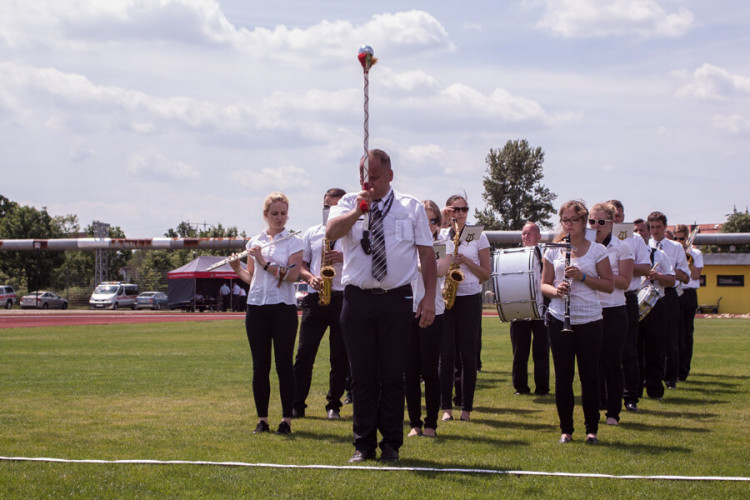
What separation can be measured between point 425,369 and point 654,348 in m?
4.49

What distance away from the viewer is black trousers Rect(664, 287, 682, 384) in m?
11.7

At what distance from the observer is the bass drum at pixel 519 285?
Answer: 10719 millimetres

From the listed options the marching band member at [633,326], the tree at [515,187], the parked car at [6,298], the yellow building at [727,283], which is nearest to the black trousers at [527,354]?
the marching band member at [633,326]

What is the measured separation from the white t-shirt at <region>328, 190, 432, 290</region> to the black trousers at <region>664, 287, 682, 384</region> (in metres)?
6.05

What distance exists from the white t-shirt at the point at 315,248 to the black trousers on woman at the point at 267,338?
121cm

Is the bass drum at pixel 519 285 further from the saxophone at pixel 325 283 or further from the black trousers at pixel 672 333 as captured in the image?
the saxophone at pixel 325 283

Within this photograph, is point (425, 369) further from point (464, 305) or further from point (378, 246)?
point (378, 246)

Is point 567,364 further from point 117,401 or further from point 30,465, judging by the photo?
point 117,401

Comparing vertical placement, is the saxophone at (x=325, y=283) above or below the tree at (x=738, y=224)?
below

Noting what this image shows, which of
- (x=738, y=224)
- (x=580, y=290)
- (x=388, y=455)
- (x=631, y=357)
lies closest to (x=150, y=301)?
(x=631, y=357)

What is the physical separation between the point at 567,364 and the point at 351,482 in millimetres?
2626

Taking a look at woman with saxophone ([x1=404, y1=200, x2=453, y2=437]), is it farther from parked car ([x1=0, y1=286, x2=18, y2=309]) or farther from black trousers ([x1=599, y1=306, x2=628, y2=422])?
parked car ([x1=0, y1=286, x2=18, y2=309])

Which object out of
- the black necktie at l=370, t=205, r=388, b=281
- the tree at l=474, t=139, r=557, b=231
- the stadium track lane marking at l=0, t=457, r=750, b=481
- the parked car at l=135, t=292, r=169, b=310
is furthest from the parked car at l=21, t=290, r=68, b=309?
the black necktie at l=370, t=205, r=388, b=281

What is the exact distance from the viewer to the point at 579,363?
769cm
